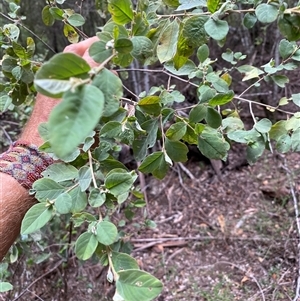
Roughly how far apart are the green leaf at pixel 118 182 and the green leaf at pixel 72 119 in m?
0.20

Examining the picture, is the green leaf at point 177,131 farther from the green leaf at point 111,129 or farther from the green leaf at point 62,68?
the green leaf at point 62,68

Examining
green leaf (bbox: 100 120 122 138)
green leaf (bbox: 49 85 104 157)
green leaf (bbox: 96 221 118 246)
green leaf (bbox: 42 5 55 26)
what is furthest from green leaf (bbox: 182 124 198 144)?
green leaf (bbox: 42 5 55 26)

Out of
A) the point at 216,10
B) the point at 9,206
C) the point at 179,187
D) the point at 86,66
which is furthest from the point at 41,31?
the point at 86,66

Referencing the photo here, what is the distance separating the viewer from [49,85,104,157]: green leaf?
0.23 meters

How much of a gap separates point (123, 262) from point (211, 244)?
1.23 metres

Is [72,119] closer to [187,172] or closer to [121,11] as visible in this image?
[121,11]

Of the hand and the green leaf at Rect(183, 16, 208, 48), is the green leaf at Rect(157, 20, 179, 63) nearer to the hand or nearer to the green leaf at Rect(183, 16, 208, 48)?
the green leaf at Rect(183, 16, 208, 48)

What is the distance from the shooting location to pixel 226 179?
1.94 m

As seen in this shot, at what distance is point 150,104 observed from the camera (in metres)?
0.53

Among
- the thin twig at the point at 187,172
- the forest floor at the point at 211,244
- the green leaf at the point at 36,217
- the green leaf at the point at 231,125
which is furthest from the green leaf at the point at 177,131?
the thin twig at the point at 187,172

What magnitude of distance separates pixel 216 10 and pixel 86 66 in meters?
0.26

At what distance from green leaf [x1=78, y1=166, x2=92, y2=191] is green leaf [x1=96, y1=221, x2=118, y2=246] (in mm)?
57

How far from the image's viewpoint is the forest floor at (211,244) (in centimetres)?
129

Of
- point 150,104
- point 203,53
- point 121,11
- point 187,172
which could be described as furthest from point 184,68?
point 187,172
